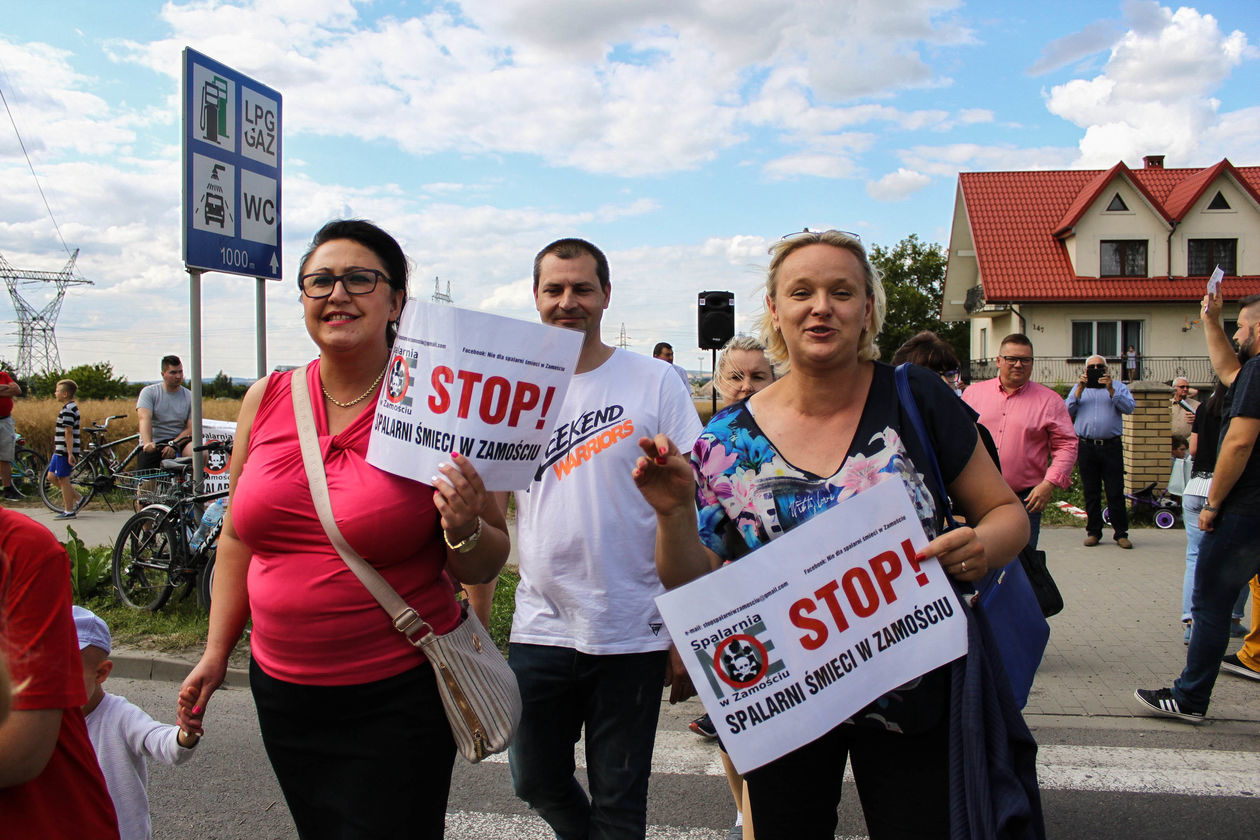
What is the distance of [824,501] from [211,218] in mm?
4647

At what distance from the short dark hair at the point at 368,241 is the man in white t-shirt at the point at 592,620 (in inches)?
24.5

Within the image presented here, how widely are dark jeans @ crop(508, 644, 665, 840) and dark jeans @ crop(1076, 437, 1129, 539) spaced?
7786mm

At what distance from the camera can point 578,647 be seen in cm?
268

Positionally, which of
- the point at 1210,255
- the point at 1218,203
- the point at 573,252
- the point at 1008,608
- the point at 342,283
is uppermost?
the point at 1218,203

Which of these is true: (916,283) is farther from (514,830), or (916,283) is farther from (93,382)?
(514,830)

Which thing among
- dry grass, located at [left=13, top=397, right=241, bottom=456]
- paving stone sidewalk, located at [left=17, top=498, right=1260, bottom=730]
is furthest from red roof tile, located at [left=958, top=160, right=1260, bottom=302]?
dry grass, located at [left=13, top=397, right=241, bottom=456]

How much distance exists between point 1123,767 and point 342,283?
401cm

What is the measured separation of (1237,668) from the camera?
529 cm

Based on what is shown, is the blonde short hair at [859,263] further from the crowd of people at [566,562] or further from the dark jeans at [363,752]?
the dark jeans at [363,752]

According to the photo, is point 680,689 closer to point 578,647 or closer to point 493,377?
point 578,647

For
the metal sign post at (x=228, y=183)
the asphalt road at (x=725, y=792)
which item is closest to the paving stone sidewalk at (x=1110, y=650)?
the asphalt road at (x=725, y=792)

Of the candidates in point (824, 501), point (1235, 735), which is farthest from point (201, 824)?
point (1235, 735)

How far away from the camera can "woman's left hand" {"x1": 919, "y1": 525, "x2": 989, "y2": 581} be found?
2.00m

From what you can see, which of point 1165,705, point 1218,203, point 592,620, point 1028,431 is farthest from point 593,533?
point 1218,203
